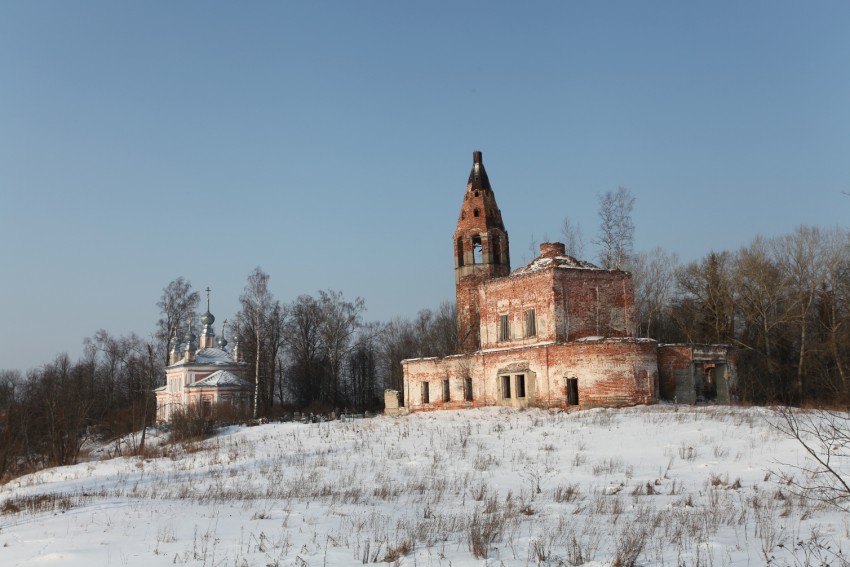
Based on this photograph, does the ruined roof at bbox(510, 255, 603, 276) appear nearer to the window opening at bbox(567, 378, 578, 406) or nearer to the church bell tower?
the window opening at bbox(567, 378, 578, 406)

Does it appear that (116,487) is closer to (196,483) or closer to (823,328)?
(196,483)

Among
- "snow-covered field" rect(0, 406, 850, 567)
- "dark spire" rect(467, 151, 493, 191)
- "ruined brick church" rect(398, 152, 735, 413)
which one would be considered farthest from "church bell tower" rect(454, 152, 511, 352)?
"snow-covered field" rect(0, 406, 850, 567)

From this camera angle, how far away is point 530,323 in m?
34.4

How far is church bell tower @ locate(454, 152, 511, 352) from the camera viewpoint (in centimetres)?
4394

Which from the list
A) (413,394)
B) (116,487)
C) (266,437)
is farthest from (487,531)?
(413,394)

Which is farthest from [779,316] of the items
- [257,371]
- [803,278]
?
[257,371]

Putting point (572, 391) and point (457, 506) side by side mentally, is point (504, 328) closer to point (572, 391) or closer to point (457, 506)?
point (572, 391)

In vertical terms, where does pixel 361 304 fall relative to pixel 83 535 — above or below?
above

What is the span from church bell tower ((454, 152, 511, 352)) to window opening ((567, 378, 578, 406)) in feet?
40.1

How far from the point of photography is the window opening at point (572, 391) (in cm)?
3144

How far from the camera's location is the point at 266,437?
28078 millimetres

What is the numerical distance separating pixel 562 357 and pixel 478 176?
1708 centimetres

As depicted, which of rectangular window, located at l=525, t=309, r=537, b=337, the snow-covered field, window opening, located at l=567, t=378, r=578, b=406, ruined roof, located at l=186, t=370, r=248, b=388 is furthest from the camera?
ruined roof, located at l=186, t=370, r=248, b=388

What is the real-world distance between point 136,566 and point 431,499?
18.0 feet
